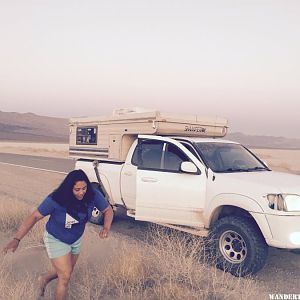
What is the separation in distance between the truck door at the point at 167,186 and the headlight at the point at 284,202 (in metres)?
1.10

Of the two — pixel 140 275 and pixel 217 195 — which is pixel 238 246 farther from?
pixel 140 275

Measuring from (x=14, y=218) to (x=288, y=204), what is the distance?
17.5 ft

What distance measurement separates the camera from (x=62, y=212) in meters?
3.95

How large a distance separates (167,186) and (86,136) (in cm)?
319

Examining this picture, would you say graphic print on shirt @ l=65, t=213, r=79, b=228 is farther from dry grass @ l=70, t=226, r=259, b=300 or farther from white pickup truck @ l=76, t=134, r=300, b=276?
white pickup truck @ l=76, t=134, r=300, b=276

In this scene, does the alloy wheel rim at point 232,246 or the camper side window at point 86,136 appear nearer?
the alloy wheel rim at point 232,246

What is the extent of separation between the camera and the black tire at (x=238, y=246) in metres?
5.15

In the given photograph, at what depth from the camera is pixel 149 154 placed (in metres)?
6.71

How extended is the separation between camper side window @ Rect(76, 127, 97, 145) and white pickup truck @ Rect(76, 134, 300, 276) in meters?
1.27

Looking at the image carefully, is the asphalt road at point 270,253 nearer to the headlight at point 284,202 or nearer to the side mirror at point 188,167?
the headlight at point 284,202

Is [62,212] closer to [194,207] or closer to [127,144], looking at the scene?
[194,207]

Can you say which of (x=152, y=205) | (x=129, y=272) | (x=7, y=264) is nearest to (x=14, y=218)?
(x=7, y=264)

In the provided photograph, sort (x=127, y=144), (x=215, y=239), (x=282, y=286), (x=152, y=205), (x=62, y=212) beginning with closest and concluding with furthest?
(x=62, y=212) → (x=282, y=286) → (x=215, y=239) → (x=152, y=205) → (x=127, y=144)

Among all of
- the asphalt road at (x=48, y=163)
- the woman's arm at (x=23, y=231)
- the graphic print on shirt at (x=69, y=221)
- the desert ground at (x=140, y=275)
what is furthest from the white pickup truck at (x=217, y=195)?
the asphalt road at (x=48, y=163)
